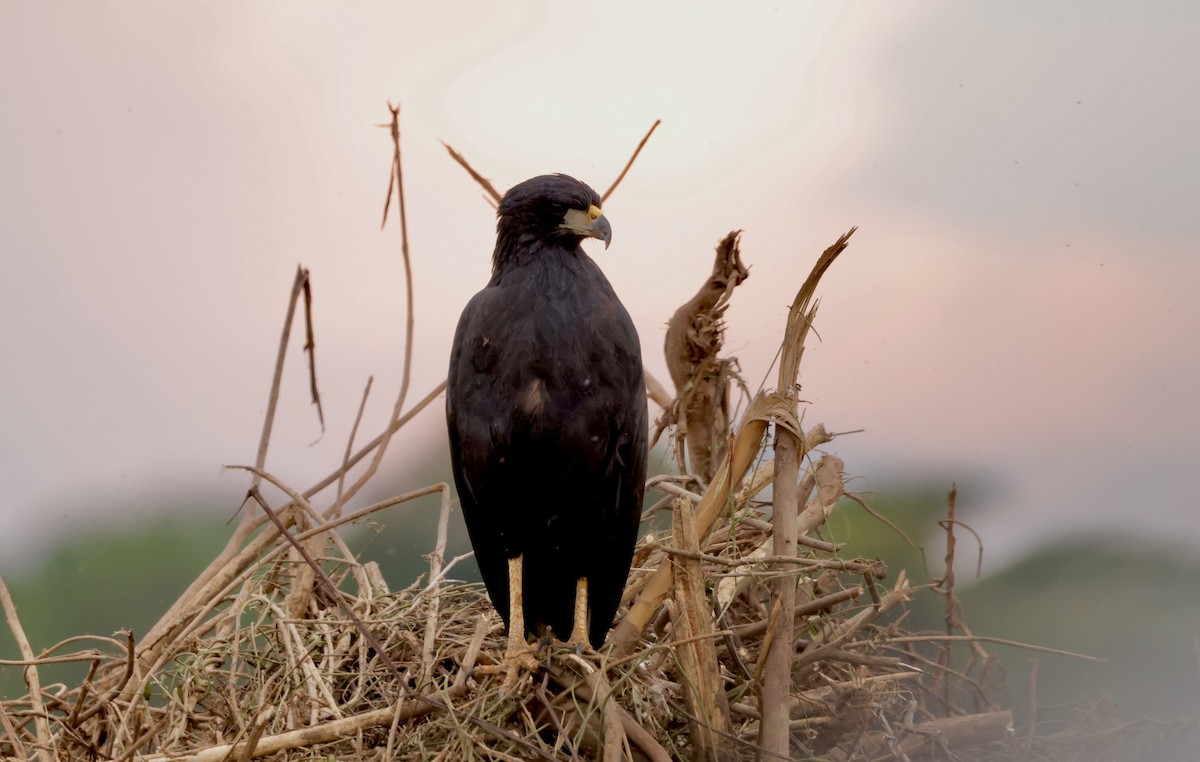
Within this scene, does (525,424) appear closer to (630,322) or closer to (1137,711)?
(630,322)

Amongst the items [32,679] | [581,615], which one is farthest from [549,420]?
[32,679]

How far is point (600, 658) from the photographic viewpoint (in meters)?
2.80

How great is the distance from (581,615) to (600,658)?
1.42 feet

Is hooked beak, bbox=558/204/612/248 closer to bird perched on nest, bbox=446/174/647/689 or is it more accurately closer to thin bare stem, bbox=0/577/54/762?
bird perched on nest, bbox=446/174/647/689

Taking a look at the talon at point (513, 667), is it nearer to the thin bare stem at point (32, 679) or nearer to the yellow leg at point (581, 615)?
the yellow leg at point (581, 615)

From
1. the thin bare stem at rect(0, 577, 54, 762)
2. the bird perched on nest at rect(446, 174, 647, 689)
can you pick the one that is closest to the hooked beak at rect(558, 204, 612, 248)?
the bird perched on nest at rect(446, 174, 647, 689)

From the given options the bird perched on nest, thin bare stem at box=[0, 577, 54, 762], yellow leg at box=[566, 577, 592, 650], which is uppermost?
the bird perched on nest

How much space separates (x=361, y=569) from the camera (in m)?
3.72

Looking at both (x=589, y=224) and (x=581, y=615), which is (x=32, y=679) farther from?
(x=589, y=224)

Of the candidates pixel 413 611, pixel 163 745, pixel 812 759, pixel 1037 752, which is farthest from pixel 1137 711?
pixel 163 745

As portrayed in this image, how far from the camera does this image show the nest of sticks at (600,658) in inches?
108

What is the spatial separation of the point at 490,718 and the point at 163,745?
0.94 m

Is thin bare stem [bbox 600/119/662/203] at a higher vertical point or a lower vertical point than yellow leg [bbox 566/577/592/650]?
higher

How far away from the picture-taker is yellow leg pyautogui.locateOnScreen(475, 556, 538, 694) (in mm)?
2912
